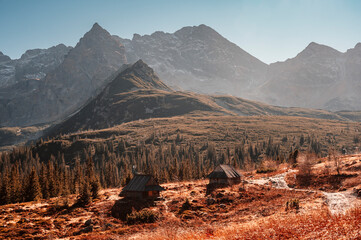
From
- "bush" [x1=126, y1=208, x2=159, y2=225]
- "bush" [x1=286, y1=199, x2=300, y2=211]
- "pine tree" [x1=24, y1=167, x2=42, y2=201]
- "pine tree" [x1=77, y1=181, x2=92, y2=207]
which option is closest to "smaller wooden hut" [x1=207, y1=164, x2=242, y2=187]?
"bush" [x1=126, y1=208, x2=159, y2=225]

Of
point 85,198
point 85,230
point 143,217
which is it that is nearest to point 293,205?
point 143,217

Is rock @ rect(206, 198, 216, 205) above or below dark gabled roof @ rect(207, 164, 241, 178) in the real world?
below

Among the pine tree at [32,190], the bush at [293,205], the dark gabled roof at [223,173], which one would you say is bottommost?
the pine tree at [32,190]

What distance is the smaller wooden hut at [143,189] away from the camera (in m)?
65.7

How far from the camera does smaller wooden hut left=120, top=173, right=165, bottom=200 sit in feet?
216

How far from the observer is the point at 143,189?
65000 mm

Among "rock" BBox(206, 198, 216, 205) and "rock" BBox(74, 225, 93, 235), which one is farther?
"rock" BBox(206, 198, 216, 205)

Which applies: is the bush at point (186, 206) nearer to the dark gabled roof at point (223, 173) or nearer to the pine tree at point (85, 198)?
the dark gabled roof at point (223, 173)

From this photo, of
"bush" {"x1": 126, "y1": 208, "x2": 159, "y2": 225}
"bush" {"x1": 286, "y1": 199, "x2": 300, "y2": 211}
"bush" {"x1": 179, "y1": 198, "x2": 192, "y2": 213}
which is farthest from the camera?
"bush" {"x1": 179, "y1": 198, "x2": 192, "y2": 213}

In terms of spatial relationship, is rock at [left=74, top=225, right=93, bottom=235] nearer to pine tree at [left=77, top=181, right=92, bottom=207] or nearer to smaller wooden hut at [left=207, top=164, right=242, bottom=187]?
pine tree at [left=77, top=181, right=92, bottom=207]

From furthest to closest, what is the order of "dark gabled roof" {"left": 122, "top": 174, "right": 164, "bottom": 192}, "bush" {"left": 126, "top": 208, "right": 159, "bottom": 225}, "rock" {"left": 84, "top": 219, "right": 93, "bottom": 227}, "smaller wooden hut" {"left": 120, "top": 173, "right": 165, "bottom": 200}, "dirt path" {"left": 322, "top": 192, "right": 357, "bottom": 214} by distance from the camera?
1. "smaller wooden hut" {"left": 120, "top": 173, "right": 165, "bottom": 200}
2. "dark gabled roof" {"left": 122, "top": 174, "right": 164, "bottom": 192}
3. "bush" {"left": 126, "top": 208, "right": 159, "bottom": 225}
4. "rock" {"left": 84, "top": 219, "right": 93, "bottom": 227}
5. "dirt path" {"left": 322, "top": 192, "right": 357, "bottom": 214}

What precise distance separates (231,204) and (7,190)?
60.0 metres

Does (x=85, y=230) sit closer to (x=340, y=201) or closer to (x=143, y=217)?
(x=143, y=217)

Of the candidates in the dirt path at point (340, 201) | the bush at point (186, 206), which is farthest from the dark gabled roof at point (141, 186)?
the dirt path at point (340, 201)
